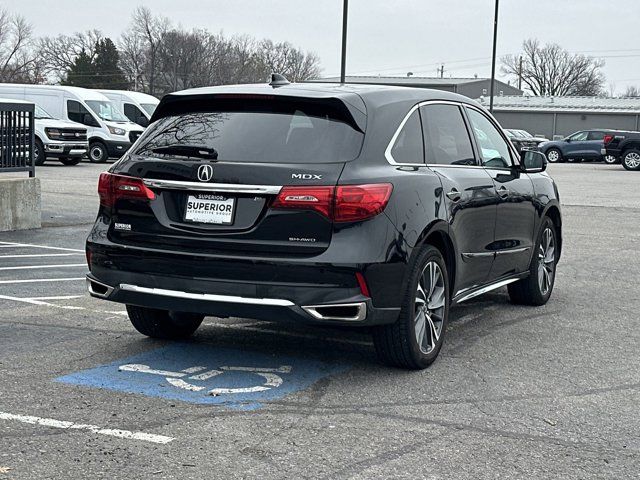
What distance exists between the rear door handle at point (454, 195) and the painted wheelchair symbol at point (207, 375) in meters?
1.47

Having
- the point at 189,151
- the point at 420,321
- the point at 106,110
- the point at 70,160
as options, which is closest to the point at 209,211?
the point at 189,151

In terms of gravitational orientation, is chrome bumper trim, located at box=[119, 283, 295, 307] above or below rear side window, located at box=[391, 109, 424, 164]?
below

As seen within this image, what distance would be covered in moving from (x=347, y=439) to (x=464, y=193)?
2.51m

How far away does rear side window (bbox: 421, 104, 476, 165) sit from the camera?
6.67 m

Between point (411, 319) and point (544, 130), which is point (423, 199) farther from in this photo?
point (544, 130)

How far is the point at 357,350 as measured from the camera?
22.1 ft

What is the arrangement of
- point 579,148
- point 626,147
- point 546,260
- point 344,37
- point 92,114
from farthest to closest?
point 579,148 < point 626,147 < point 92,114 < point 344,37 < point 546,260

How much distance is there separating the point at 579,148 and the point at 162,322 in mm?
44145

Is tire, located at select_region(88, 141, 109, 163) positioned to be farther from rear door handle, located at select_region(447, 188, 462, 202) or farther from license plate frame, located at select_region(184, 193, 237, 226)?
license plate frame, located at select_region(184, 193, 237, 226)

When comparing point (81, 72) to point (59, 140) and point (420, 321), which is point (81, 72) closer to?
point (59, 140)

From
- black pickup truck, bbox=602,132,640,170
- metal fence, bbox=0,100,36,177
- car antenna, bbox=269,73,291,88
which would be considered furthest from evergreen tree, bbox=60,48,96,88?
car antenna, bbox=269,73,291,88

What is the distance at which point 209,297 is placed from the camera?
5668mm

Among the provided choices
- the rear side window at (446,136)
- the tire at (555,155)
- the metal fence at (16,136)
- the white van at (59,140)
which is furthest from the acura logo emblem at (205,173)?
the tire at (555,155)

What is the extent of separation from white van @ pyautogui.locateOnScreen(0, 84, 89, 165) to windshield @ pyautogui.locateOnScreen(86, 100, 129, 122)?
7.62 feet
